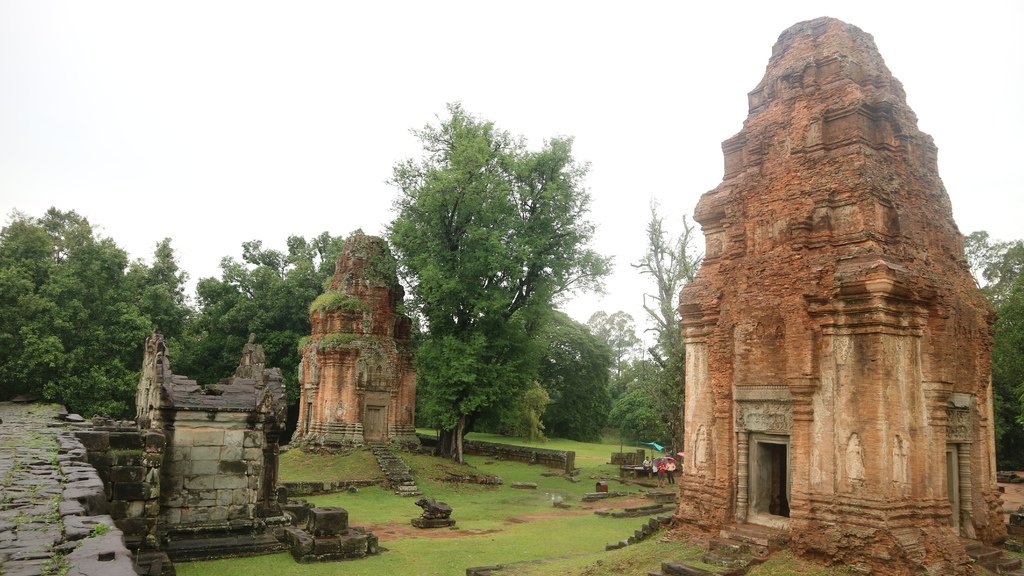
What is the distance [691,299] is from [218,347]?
95.2ft

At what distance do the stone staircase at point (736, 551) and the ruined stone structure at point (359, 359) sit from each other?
1812 centimetres

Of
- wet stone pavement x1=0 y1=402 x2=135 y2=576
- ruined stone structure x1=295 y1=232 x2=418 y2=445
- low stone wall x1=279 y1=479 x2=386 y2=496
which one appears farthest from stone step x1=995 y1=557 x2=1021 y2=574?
ruined stone structure x1=295 y1=232 x2=418 y2=445

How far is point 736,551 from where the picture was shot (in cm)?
999

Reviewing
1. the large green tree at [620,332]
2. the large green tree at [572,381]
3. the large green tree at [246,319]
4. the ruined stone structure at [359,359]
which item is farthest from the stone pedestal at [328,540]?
the large green tree at [620,332]

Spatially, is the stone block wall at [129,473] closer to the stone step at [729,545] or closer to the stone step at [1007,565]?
the stone step at [729,545]

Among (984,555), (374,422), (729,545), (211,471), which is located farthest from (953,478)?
(374,422)

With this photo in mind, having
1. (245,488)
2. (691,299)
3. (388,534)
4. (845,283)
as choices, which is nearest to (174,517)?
(245,488)

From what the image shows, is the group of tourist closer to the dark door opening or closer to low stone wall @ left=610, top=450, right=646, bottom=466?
low stone wall @ left=610, top=450, right=646, bottom=466

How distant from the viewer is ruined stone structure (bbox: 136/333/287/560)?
11.6 meters

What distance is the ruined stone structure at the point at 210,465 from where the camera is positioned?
11617 mm

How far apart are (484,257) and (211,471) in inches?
594

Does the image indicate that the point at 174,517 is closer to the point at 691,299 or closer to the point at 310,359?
the point at 691,299

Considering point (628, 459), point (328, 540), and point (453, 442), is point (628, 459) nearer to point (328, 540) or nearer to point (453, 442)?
point (453, 442)

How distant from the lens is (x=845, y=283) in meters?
10.3
